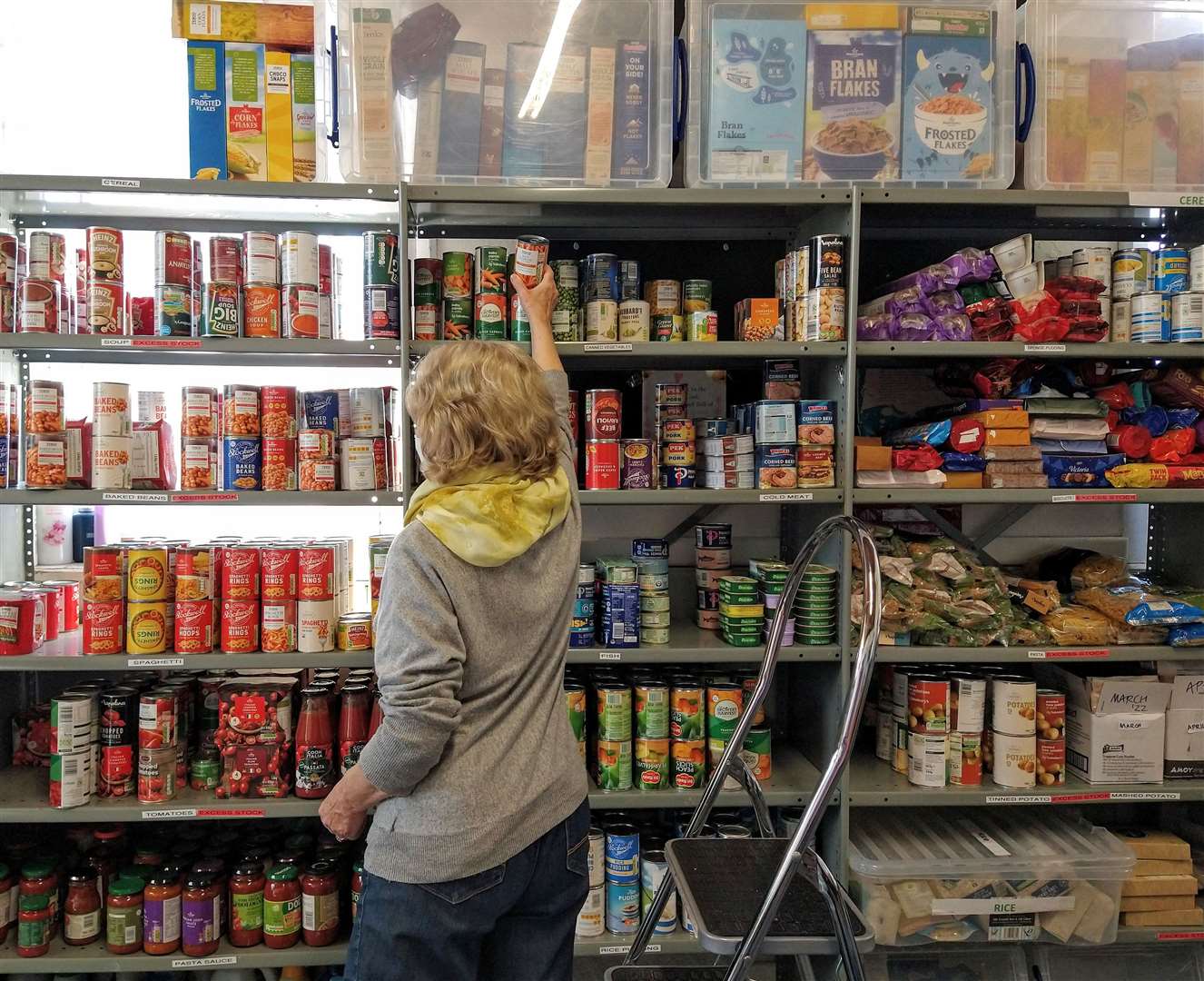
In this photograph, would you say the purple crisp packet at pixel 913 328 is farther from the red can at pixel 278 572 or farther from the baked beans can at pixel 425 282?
the red can at pixel 278 572

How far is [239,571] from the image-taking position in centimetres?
244

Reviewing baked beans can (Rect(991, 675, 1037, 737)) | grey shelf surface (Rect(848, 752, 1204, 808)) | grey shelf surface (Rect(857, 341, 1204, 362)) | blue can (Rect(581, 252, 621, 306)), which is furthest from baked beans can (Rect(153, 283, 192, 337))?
baked beans can (Rect(991, 675, 1037, 737))

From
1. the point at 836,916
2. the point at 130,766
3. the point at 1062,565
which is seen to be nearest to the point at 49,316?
the point at 130,766

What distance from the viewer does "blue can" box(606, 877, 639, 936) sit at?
253 cm

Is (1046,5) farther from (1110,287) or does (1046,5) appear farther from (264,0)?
(264,0)

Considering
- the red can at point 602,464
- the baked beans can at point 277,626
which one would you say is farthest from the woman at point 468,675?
the baked beans can at point 277,626

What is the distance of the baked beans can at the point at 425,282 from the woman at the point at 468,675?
93 cm

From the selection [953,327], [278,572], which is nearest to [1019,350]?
[953,327]

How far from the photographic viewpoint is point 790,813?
Result: 9.04 feet

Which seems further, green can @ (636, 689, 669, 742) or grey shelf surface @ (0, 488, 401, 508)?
green can @ (636, 689, 669, 742)

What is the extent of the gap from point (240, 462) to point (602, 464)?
3.36 feet

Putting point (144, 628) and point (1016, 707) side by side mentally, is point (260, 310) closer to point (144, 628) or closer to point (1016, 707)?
point (144, 628)

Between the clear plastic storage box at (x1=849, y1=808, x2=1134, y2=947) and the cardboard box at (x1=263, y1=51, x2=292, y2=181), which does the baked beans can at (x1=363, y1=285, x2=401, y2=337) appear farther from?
the clear plastic storage box at (x1=849, y1=808, x2=1134, y2=947)

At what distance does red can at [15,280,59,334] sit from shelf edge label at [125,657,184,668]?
3.11 feet
